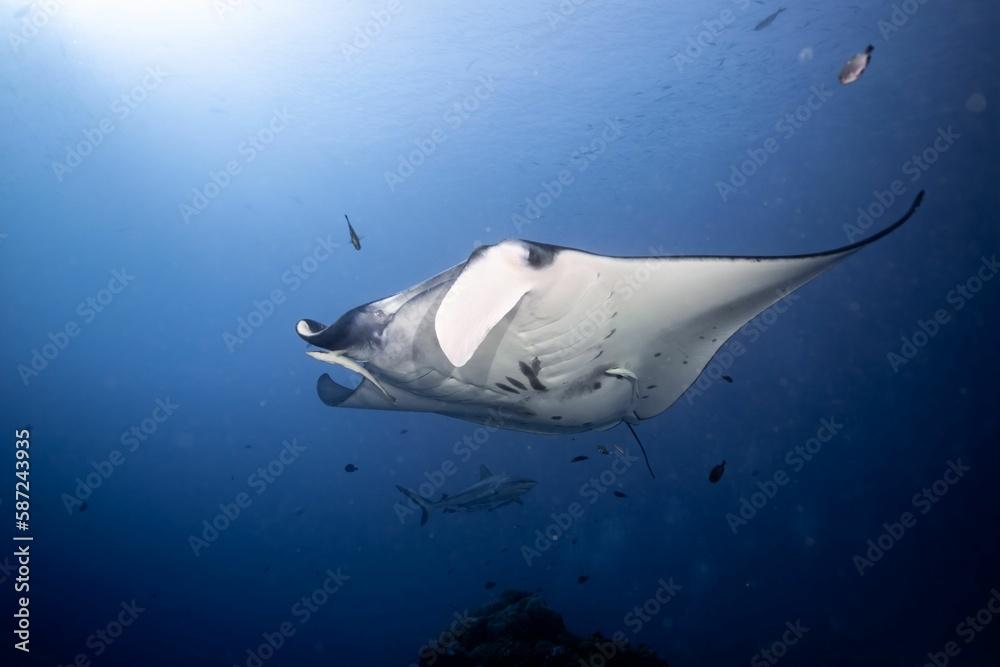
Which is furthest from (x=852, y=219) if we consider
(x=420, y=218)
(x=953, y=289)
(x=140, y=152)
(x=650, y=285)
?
(x=140, y=152)

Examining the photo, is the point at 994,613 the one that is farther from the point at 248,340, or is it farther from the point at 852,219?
the point at 248,340

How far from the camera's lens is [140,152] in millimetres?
14492

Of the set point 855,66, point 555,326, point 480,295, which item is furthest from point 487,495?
point 855,66

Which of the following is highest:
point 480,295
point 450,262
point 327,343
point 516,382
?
point 480,295

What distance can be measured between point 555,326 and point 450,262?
21493 mm

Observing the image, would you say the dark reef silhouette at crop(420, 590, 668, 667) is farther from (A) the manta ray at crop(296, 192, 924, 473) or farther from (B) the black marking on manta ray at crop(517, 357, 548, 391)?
(B) the black marking on manta ray at crop(517, 357, 548, 391)

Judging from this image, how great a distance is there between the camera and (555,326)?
281 centimetres

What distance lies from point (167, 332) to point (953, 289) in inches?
1444

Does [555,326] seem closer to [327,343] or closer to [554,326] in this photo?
[554,326]

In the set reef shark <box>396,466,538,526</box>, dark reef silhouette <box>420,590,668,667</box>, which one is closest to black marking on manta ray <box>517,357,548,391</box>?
dark reef silhouette <box>420,590,668,667</box>

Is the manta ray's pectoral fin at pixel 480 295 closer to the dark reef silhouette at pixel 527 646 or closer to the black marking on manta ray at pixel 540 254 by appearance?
the black marking on manta ray at pixel 540 254

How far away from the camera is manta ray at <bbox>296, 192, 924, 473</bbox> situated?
2.21m

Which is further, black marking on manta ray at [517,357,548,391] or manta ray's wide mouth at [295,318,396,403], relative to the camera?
black marking on manta ray at [517,357,548,391]

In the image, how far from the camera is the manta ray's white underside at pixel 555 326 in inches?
87.1
